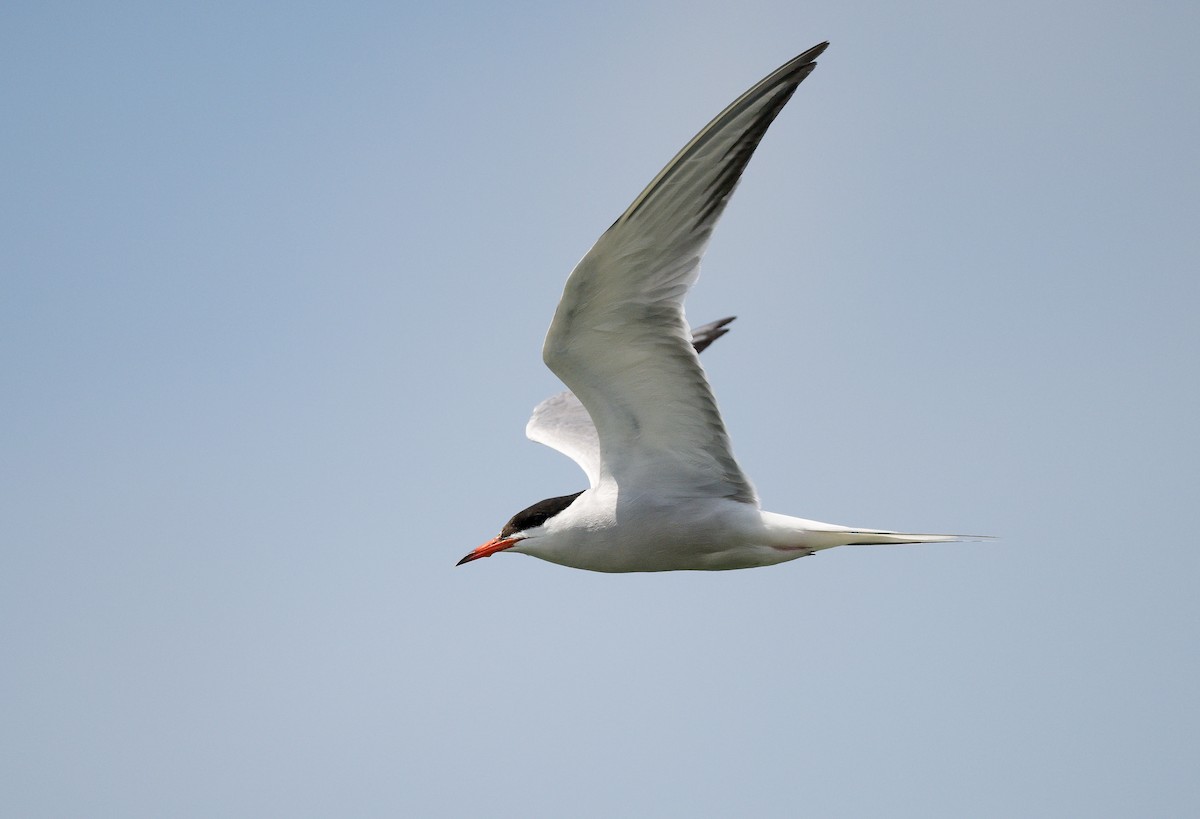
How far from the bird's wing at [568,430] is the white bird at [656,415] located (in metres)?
1.22

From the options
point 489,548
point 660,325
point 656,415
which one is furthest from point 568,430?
point 660,325

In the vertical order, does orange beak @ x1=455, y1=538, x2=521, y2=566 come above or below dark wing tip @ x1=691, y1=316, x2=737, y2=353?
below

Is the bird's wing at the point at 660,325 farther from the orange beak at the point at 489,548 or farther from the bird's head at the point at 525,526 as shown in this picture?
the orange beak at the point at 489,548

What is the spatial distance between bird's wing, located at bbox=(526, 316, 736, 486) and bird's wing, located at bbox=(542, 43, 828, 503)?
1484 millimetres

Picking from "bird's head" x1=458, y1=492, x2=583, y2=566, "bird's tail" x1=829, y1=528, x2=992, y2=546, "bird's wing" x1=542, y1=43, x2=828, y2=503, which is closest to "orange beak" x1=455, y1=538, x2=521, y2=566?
"bird's head" x1=458, y1=492, x2=583, y2=566

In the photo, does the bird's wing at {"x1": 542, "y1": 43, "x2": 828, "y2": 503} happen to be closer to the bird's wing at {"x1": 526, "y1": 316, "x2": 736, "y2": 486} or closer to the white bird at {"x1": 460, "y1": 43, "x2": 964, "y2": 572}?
the white bird at {"x1": 460, "y1": 43, "x2": 964, "y2": 572}

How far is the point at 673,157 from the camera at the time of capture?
15.4ft

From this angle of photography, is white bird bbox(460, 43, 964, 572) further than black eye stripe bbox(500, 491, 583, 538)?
No

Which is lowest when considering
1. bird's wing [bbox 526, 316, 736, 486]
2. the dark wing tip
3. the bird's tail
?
the bird's tail

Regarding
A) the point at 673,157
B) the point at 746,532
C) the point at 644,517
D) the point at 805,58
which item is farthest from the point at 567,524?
the point at 805,58

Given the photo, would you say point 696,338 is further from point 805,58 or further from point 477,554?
point 805,58

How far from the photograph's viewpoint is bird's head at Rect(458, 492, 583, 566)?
6.48 meters

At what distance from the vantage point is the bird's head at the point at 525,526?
648cm

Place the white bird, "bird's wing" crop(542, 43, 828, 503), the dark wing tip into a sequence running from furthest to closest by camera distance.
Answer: the dark wing tip, the white bird, "bird's wing" crop(542, 43, 828, 503)
